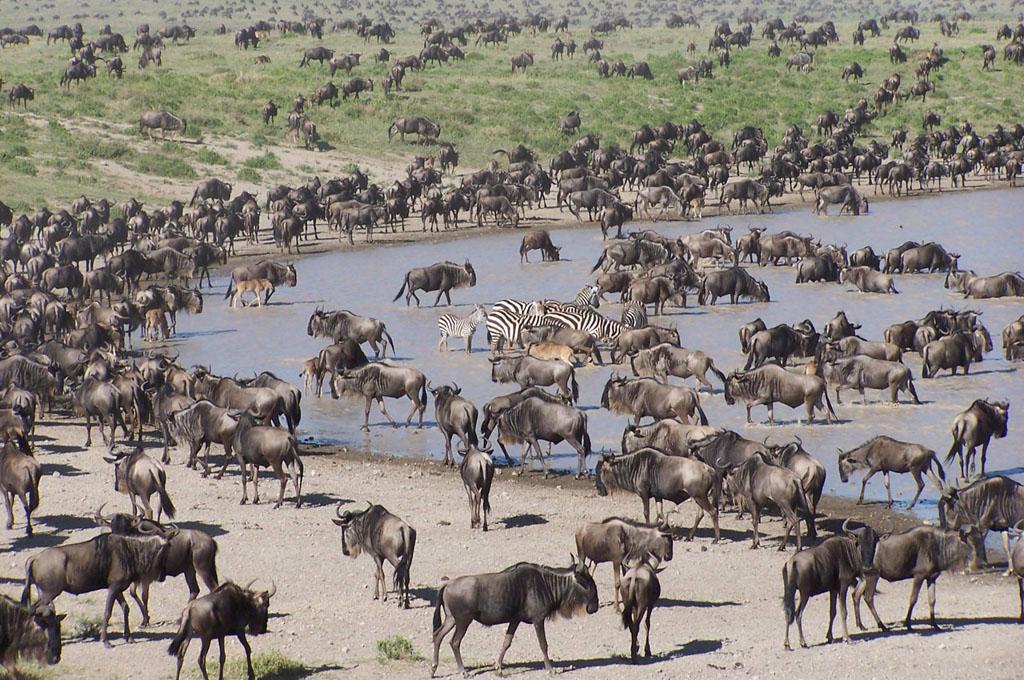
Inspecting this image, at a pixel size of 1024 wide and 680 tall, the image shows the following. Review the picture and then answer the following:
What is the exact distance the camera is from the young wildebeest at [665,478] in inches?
627

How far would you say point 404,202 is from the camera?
1727 inches

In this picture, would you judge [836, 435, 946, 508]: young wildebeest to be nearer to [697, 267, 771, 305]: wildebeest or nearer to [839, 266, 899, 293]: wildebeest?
[697, 267, 771, 305]: wildebeest

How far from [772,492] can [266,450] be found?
19.9 ft

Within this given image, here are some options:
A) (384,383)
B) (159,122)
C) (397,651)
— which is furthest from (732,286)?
(159,122)

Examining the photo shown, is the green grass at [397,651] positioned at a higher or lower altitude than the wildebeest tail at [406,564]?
lower

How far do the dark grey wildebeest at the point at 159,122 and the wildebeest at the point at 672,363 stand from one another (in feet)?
104

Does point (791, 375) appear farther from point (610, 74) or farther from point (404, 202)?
point (610, 74)

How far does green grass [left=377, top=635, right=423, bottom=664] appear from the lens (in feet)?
41.7

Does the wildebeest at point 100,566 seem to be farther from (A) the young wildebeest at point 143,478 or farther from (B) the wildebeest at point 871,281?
(B) the wildebeest at point 871,281

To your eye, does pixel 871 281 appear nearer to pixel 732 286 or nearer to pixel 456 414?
pixel 732 286

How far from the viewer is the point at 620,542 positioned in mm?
13859

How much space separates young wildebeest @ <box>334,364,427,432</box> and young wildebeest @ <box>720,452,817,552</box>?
21.9 ft

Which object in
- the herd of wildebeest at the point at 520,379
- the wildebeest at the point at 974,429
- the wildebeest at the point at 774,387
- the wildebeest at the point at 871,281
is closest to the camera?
the herd of wildebeest at the point at 520,379

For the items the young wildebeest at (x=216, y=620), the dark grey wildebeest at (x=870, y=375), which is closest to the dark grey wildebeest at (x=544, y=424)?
the dark grey wildebeest at (x=870, y=375)
